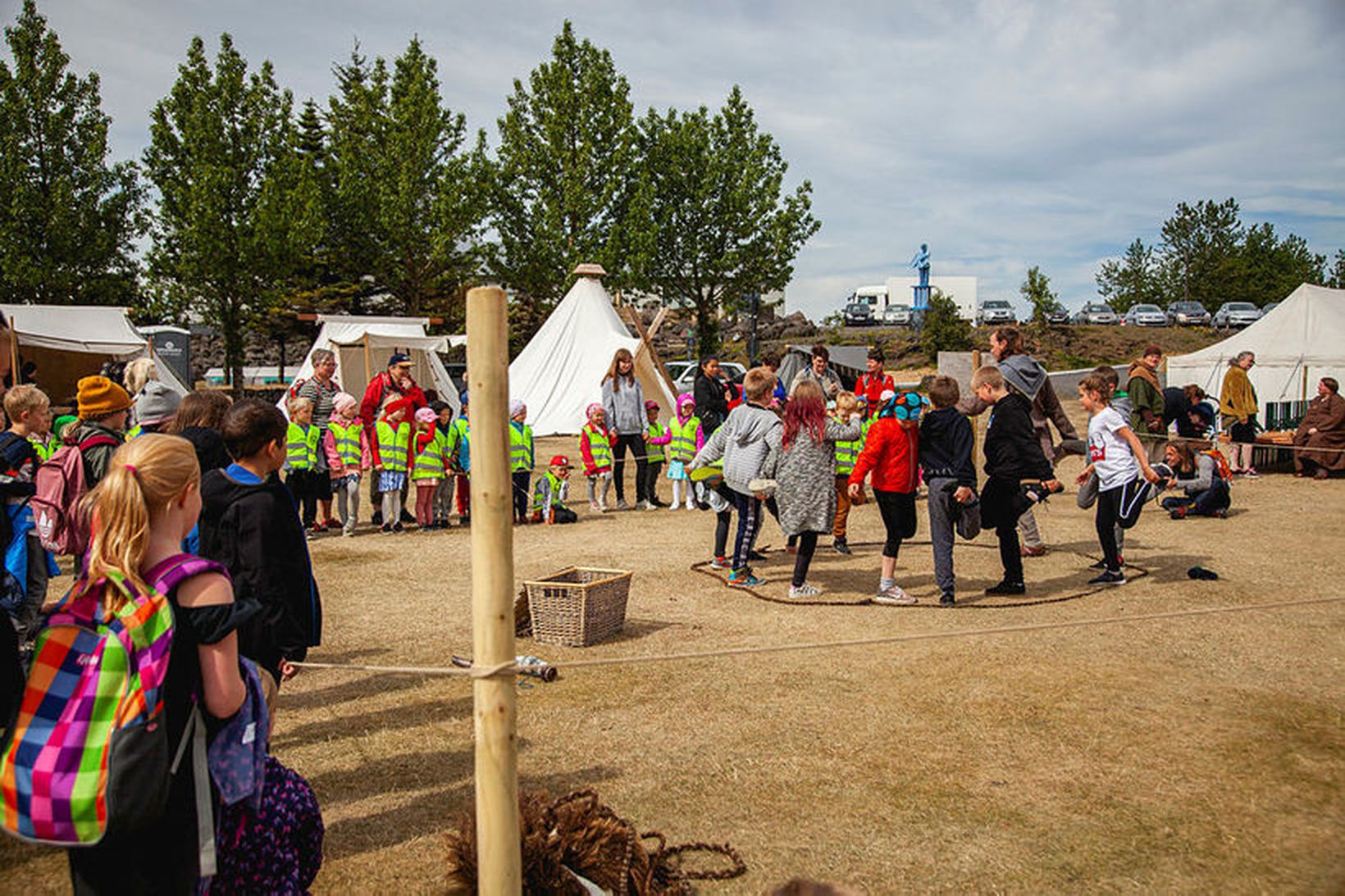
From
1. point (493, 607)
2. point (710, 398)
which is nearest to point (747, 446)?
point (710, 398)

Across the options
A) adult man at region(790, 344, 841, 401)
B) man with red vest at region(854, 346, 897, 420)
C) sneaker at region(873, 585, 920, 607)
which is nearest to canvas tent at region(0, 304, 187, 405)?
adult man at region(790, 344, 841, 401)

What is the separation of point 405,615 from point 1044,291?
43.5 m

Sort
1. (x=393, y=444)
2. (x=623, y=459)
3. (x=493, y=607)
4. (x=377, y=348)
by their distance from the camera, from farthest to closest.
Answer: (x=377, y=348) < (x=623, y=459) < (x=393, y=444) < (x=493, y=607)

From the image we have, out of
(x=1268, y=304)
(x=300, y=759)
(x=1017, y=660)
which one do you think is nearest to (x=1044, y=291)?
(x=1268, y=304)

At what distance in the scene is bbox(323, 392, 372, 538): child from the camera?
10.8 m

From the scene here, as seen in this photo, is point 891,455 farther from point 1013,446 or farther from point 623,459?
point 623,459

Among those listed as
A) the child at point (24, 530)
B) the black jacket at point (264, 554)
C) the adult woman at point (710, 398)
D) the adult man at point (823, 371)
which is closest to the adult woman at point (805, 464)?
the adult woman at point (710, 398)

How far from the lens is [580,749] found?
463 cm

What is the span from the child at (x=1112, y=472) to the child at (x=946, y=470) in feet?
4.03

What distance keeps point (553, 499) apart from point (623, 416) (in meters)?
1.73

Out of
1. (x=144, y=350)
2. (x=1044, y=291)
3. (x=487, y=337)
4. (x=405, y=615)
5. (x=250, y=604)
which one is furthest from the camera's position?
(x=1044, y=291)

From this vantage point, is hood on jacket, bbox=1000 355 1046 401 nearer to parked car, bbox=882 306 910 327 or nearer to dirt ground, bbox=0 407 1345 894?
dirt ground, bbox=0 407 1345 894

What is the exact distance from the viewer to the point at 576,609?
6340 millimetres

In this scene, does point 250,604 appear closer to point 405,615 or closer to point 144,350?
point 405,615
